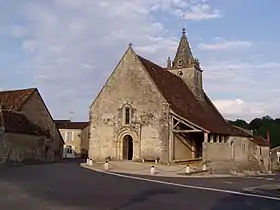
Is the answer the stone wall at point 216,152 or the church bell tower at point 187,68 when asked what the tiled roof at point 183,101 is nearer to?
the church bell tower at point 187,68

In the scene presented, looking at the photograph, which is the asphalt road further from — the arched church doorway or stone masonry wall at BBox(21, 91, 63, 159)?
stone masonry wall at BBox(21, 91, 63, 159)

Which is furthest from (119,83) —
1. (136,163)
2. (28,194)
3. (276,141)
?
(276,141)

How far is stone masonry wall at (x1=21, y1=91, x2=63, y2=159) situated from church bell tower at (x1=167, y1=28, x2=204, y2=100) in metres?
14.4

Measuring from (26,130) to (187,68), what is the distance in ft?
61.6

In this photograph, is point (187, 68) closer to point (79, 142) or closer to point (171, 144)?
point (171, 144)

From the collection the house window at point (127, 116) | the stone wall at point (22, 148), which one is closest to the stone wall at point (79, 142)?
the stone wall at point (22, 148)

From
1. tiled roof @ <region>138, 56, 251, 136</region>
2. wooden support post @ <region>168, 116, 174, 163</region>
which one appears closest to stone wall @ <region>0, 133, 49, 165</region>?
tiled roof @ <region>138, 56, 251, 136</region>

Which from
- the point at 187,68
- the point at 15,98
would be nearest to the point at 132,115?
the point at 187,68

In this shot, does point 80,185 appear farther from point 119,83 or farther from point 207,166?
point 119,83

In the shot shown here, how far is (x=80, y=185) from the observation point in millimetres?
18156

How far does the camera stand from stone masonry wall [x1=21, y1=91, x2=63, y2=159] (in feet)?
142

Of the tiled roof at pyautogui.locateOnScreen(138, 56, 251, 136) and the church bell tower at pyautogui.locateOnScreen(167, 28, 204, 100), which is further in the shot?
the church bell tower at pyautogui.locateOnScreen(167, 28, 204, 100)

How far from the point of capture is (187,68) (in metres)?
47.3

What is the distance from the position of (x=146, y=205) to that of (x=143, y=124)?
80.2 ft
